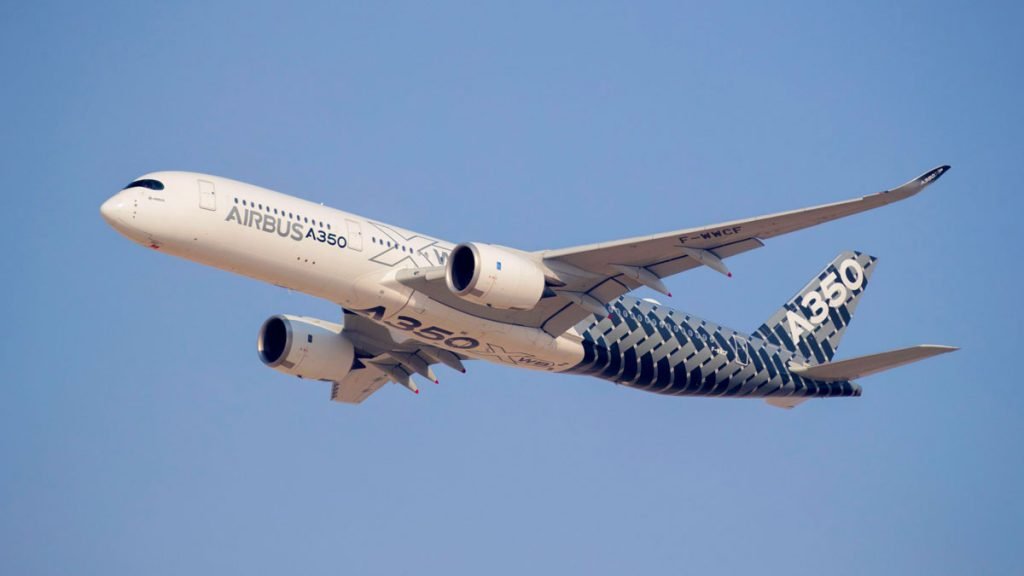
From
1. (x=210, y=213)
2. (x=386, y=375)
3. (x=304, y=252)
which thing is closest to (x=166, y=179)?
(x=210, y=213)

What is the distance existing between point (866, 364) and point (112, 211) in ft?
77.6

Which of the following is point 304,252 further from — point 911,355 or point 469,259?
point 911,355

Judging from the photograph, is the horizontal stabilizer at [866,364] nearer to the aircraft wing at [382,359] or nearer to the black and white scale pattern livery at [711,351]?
the black and white scale pattern livery at [711,351]

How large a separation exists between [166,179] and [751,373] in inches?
769

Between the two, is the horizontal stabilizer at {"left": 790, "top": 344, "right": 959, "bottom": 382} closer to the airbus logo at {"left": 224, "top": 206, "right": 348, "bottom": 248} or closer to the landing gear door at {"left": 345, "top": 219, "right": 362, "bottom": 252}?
the landing gear door at {"left": 345, "top": 219, "right": 362, "bottom": 252}

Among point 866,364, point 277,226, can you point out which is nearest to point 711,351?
point 866,364

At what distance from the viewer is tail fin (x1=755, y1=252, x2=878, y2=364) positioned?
45625mm

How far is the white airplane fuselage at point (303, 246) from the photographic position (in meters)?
34.2

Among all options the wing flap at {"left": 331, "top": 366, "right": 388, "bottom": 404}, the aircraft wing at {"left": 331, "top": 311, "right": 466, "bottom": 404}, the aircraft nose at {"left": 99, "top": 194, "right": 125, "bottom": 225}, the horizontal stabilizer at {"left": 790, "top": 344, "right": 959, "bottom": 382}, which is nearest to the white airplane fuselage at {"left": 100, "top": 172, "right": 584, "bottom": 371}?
the aircraft nose at {"left": 99, "top": 194, "right": 125, "bottom": 225}

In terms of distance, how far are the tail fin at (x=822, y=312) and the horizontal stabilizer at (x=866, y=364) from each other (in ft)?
5.77

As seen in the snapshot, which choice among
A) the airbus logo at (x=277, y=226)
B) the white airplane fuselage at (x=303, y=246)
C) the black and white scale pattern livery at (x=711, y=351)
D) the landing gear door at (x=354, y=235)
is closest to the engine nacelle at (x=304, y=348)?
the white airplane fuselage at (x=303, y=246)

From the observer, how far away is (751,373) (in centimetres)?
4244

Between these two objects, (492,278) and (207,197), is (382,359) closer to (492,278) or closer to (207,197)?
(492,278)

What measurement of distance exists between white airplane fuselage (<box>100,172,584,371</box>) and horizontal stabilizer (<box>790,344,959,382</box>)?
409 inches
